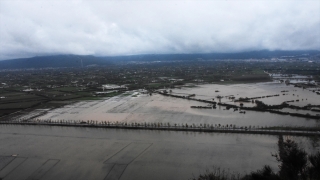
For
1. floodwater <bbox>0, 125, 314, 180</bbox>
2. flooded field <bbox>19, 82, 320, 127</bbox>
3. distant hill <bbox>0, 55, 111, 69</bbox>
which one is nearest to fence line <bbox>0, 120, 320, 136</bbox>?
floodwater <bbox>0, 125, 314, 180</bbox>

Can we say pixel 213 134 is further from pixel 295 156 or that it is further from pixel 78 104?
pixel 78 104

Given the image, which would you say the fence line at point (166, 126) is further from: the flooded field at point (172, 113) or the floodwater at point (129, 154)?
the flooded field at point (172, 113)

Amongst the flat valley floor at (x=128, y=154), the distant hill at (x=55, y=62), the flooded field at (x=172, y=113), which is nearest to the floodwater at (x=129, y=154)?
the flat valley floor at (x=128, y=154)

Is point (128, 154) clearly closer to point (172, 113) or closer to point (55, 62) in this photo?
point (172, 113)

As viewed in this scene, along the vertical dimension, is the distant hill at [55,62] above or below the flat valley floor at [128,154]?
above

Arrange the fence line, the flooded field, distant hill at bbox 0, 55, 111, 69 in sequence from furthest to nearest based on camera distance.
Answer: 1. distant hill at bbox 0, 55, 111, 69
2. the flooded field
3. the fence line

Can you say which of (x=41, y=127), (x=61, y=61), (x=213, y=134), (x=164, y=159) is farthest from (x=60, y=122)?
(x=61, y=61)

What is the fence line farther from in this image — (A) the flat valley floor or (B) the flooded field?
(B) the flooded field

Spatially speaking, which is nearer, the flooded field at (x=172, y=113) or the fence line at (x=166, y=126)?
the fence line at (x=166, y=126)

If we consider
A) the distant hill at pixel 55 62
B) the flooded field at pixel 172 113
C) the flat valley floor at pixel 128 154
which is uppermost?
the distant hill at pixel 55 62
